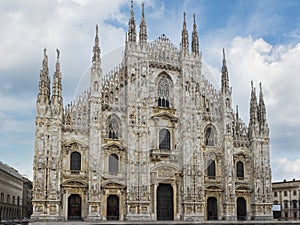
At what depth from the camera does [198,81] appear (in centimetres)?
5106

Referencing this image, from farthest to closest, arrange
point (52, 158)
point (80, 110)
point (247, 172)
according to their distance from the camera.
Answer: point (247, 172) → point (80, 110) → point (52, 158)

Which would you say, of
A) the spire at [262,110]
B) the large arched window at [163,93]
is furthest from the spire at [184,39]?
the spire at [262,110]

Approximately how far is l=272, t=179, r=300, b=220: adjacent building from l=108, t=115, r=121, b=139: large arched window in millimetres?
35664

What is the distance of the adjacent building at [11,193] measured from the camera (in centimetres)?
6462

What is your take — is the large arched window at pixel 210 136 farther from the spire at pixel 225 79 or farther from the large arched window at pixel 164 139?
the spire at pixel 225 79

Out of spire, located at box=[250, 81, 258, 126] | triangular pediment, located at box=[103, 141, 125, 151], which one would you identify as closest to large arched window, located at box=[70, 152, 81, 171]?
triangular pediment, located at box=[103, 141, 125, 151]

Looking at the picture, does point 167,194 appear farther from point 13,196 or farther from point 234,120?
point 13,196

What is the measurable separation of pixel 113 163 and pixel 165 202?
26.0 ft

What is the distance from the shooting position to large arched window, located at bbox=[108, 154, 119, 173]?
1773 inches

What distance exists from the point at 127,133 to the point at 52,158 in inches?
356

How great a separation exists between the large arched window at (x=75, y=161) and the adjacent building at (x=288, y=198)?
128ft

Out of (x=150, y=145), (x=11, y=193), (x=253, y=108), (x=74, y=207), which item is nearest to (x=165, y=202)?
(x=150, y=145)

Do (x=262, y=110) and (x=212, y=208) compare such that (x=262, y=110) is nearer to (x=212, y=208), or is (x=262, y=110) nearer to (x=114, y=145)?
(x=212, y=208)

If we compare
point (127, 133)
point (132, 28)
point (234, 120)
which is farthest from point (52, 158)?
point (234, 120)
